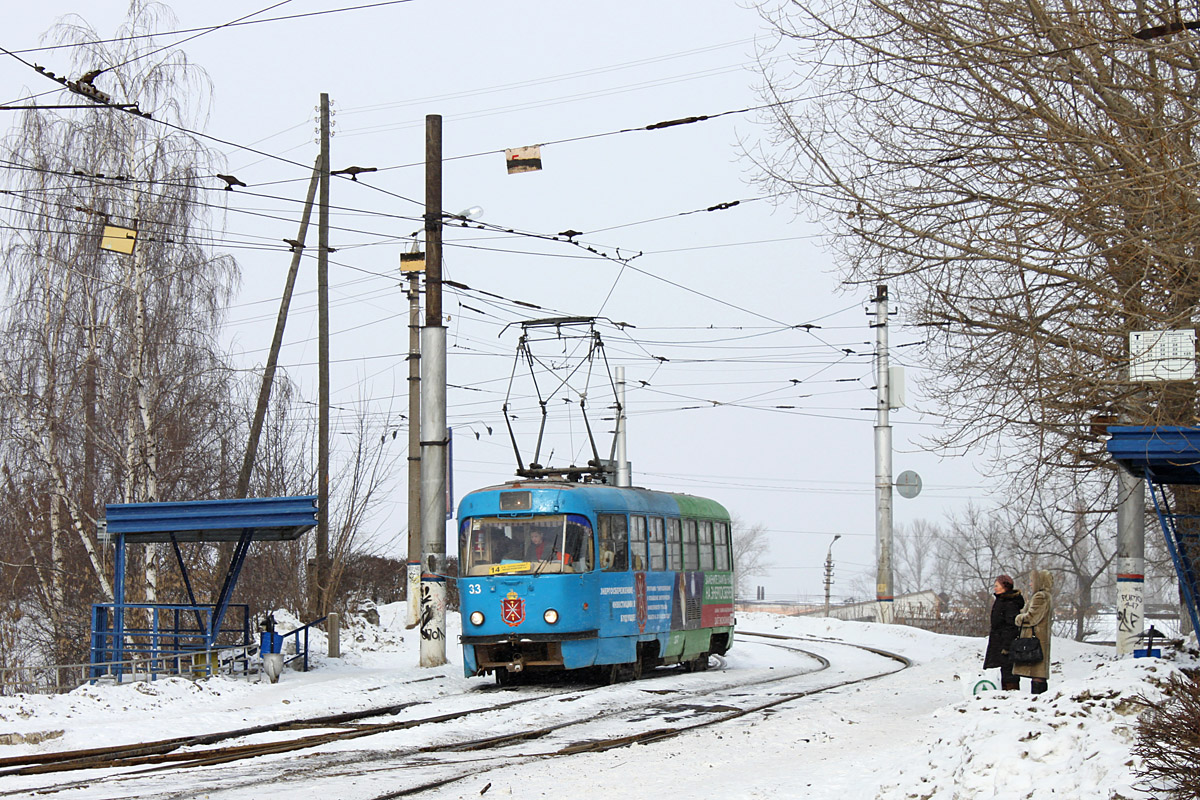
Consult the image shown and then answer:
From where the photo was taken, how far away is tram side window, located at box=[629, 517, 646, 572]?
20.1 m

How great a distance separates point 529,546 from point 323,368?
886 cm

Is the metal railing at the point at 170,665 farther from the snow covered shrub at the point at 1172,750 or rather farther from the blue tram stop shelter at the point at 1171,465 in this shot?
the snow covered shrub at the point at 1172,750

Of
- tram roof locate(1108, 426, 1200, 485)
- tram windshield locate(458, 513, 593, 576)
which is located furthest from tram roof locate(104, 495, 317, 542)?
tram roof locate(1108, 426, 1200, 485)

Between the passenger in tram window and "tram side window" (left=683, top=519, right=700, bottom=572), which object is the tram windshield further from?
"tram side window" (left=683, top=519, right=700, bottom=572)

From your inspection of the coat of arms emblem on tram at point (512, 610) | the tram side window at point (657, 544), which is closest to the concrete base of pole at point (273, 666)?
the coat of arms emblem on tram at point (512, 610)

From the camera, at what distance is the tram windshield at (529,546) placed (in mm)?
18531

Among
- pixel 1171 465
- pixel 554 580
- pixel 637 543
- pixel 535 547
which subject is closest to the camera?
pixel 1171 465

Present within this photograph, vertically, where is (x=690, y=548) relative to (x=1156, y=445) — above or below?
below

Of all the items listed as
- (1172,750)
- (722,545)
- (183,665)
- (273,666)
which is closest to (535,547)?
(273,666)

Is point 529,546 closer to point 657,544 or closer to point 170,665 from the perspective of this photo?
point 657,544

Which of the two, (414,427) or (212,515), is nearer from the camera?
(212,515)

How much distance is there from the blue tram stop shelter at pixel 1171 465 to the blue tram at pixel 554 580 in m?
7.64

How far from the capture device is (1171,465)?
509 inches

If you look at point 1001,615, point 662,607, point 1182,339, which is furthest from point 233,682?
point 1182,339
